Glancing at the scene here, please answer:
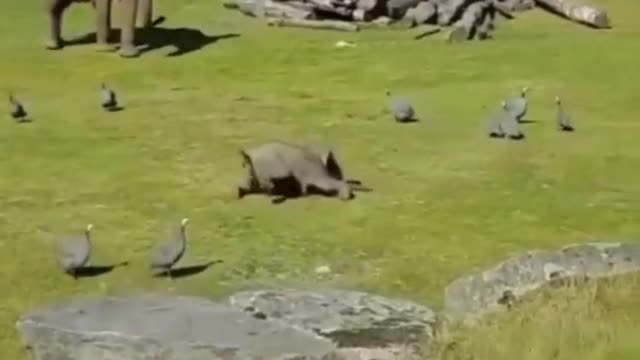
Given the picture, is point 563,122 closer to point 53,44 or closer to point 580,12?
point 580,12

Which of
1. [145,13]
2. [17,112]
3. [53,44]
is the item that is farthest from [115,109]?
[145,13]

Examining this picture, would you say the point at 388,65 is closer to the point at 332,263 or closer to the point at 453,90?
the point at 453,90

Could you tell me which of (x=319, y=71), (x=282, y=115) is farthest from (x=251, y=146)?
(x=319, y=71)

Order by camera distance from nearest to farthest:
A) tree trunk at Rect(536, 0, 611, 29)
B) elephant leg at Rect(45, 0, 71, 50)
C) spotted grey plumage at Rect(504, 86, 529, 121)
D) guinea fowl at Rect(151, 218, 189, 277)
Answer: guinea fowl at Rect(151, 218, 189, 277)
spotted grey plumage at Rect(504, 86, 529, 121)
elephant leg at Rect(45, 0, 71, 50)
tree trunk at Rect(536, 0, 611, 29)

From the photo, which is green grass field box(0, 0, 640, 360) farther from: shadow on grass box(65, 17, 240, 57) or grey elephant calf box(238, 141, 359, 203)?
shadow on grass box(65, 17, 240, 57)

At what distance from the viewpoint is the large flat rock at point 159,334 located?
7426 millimetres

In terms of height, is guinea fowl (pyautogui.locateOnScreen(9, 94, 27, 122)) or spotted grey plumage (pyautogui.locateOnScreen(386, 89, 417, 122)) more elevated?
spotted grey plumage (pyautogui.locateOnScreen(386, 89, 417, 122))

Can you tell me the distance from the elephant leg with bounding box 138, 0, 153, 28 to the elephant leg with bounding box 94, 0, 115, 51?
93 cm

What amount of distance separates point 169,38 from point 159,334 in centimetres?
1366

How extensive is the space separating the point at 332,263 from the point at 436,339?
286cm

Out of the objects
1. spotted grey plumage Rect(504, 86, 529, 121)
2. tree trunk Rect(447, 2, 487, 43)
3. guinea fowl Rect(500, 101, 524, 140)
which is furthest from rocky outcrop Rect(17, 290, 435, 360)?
tree trunk Rect(447, 2, 487, 43)

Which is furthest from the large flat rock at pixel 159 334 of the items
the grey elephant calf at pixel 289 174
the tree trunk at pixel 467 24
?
the tree trunk at pixel 467 24

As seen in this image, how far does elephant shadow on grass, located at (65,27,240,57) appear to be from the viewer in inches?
795

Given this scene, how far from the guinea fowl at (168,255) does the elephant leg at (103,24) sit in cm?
972
